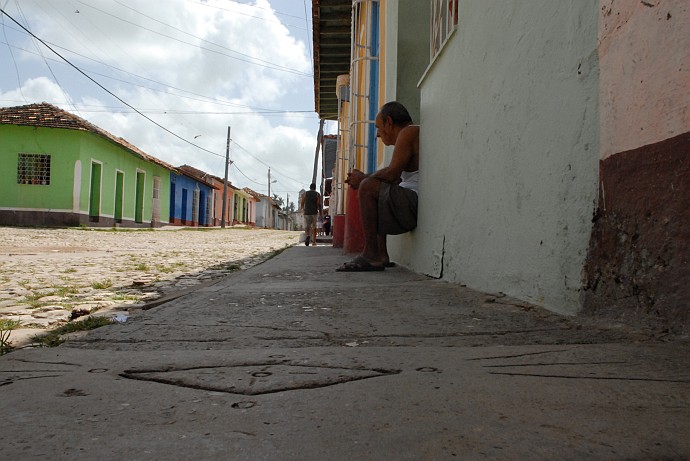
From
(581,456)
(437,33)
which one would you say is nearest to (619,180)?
(581,456)

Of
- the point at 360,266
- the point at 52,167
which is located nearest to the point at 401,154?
the point at 360,266

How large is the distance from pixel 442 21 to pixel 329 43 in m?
8.31

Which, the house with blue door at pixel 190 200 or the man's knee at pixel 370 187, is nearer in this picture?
the man's knee at pixel 370 187

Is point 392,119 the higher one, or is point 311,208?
point 392,119

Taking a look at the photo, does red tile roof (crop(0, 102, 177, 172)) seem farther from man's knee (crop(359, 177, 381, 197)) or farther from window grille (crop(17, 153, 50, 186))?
man's knee (crop(359, 177, 381, 197))

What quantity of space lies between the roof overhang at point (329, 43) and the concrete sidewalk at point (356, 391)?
8.27 metres

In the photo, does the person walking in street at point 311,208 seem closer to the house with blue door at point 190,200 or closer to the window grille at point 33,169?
the window grille at point 33,169

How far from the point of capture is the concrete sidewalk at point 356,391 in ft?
2.93

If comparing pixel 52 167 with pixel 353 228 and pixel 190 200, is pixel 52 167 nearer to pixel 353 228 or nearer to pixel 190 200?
pixel 190 200

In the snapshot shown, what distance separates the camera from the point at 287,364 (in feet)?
4.71

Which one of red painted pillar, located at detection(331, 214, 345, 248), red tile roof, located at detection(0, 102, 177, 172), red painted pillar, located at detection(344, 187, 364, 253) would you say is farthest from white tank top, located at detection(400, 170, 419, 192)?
red tile roof, located at detection(0, 102, 177, 172)

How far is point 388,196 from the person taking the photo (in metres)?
4.05

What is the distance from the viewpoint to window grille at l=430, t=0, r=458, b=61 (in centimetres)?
335

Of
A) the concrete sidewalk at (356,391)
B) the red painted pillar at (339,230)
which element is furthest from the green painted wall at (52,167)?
the concrete sidewalk at (356,391)
